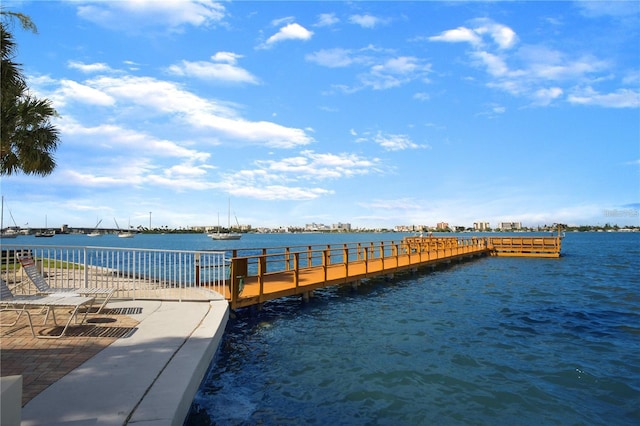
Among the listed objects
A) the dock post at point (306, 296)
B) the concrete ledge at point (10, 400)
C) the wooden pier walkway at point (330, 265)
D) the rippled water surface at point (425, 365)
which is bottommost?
the rippled water surface at point (425, 365)

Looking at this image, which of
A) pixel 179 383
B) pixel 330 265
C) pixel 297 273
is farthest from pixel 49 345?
pixel 330 265

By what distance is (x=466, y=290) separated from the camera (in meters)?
17.1

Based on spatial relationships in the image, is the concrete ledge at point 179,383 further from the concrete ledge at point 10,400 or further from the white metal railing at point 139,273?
the white metal railing at point 139,273

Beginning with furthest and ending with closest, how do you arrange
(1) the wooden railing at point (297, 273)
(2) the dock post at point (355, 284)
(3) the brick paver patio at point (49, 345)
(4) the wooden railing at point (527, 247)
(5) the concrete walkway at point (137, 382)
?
(4) the wooden railing at point (527, 247), (2) the dock post at point (355, 284), (1) the wooden railing at point (297, 273), (3) the brick paver patio at point (49, 345), (5) the concrete walkway at point (137, 382)

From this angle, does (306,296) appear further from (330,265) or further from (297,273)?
(330,265)

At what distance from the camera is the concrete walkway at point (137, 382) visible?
3604 millimetres

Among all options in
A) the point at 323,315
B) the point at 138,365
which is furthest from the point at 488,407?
the point at 323,315

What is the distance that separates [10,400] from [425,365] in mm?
6241

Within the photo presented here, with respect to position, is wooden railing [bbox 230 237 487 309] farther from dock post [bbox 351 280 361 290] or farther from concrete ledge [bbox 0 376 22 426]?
concrete ledge [bbox 0 376 22 426]

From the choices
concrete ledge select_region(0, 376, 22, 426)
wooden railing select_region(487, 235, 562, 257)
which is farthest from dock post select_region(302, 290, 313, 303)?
wooden railing select_region(487, 235, 562, 257)

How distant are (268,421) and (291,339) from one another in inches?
159

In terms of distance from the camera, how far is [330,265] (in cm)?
1861

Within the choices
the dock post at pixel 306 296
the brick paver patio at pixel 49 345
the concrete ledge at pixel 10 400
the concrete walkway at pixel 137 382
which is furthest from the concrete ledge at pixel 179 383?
the dock post at pixel 306 296

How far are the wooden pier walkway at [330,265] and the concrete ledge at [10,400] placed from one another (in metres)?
7.17
